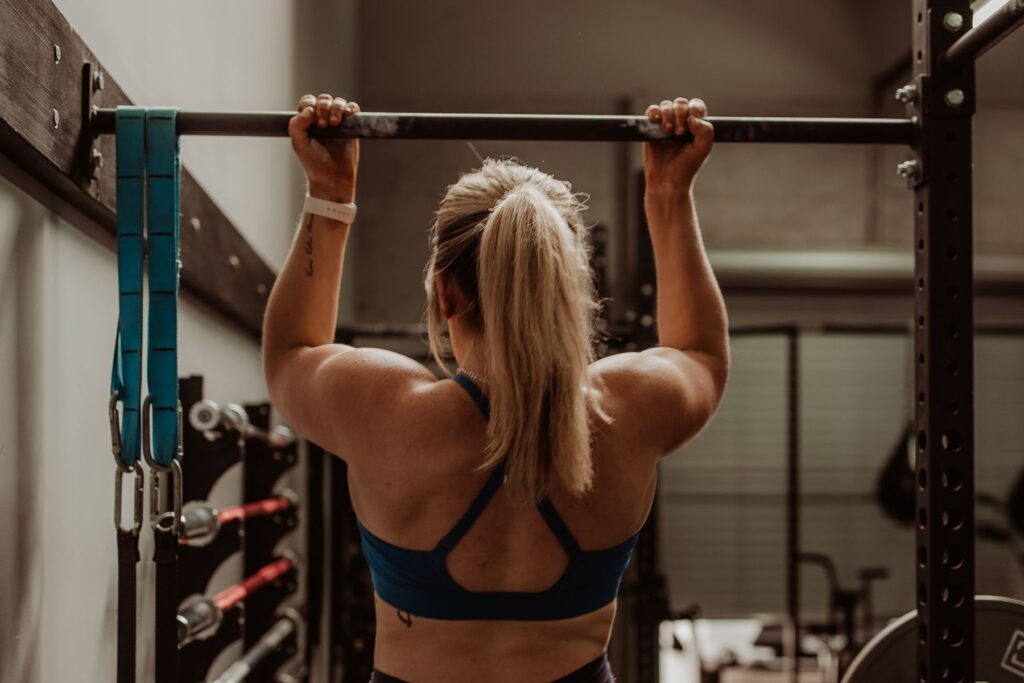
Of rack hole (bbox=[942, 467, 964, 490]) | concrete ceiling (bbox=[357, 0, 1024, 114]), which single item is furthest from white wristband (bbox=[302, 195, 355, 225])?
concrete ceiling (bbox=[357, 0, 1024, 114])

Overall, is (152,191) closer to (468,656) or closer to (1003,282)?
(468,656)

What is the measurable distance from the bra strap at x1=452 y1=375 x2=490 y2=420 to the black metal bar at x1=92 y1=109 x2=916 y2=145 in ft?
1.17

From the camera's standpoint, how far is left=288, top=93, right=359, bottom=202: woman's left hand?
1.32m

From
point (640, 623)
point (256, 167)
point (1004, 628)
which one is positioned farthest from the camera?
point (640, 623)

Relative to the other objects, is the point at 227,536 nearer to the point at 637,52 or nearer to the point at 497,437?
the point at 497,437

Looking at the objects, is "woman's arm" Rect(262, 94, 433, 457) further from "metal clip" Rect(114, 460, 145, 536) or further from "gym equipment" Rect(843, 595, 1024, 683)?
"gym equipment" Rect(843, 595, 1024, 683)

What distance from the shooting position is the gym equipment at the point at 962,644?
1.48 meters

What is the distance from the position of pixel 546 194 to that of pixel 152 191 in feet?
1.84

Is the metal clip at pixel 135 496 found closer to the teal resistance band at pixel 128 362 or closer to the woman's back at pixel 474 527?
the teal resistance band at pixel 128 362

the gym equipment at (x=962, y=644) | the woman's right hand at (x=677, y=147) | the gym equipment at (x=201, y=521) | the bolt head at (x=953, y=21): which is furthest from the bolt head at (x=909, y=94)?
the gym equipment at (x=201, y=521)

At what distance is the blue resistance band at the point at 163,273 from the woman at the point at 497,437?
14cm

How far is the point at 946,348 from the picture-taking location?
56.7 inches

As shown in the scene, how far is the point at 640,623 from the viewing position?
3.66 m

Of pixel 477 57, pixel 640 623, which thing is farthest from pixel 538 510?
pixel 477 57
